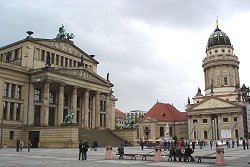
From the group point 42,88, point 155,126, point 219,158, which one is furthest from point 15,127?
point 155,126

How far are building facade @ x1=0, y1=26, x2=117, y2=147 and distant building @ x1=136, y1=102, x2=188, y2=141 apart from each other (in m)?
41.9

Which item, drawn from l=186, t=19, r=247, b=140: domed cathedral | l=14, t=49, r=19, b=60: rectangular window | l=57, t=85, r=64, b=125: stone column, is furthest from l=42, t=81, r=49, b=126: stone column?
l=186, t=19, r=247, b=140: domed cathedral

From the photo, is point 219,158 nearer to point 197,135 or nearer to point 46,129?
point 46,129

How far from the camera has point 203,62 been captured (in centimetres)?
12250

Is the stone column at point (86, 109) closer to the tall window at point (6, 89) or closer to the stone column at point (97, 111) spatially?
the stone column at point (97, 111)

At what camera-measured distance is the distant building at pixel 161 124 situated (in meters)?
117

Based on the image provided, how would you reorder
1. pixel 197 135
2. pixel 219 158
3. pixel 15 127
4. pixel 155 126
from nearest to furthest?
pixel 219 158 → pixel 15 127 → pixel 197 135 → pixel 155 126

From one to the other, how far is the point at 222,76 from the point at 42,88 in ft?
241

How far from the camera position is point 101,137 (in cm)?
6322

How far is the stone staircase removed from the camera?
194ft

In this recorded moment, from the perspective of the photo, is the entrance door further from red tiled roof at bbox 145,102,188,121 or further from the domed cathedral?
red tiled roof at bbox 145,102,188,121

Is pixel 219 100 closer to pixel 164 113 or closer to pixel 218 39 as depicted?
pixel 164 113

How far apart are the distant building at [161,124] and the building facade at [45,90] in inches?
1651

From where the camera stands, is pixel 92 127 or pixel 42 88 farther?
pixel 92 127
